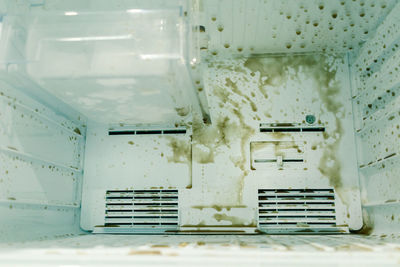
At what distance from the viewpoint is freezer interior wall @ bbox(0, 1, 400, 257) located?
1.54 meters

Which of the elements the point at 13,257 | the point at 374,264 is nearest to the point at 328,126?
the point at 374,264

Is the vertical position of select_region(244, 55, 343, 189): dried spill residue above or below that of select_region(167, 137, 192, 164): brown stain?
above

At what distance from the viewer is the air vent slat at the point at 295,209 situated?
84.0 inches

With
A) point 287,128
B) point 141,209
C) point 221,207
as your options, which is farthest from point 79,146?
point 287,128

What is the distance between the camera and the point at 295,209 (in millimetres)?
2182

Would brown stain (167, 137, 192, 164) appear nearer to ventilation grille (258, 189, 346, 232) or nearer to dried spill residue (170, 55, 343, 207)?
dried spill residue (170, 55, 343, 207)

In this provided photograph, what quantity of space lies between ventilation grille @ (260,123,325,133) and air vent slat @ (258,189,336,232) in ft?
1.18

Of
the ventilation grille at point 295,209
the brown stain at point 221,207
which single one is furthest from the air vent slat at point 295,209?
the brown stain at point 221,207

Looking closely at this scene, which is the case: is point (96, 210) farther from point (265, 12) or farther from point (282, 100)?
point (265, 12)

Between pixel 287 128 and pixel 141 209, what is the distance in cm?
100

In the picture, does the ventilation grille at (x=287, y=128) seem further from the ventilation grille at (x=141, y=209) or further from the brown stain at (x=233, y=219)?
the ventilation grille at (x=141, y=209)

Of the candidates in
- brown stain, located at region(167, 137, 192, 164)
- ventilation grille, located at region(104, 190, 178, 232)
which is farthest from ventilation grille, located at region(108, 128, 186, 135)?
ventilation grille, located at region(104, 190, 178, 232)

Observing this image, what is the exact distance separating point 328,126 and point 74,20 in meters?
1.54

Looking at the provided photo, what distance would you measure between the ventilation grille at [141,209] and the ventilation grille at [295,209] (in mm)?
528
